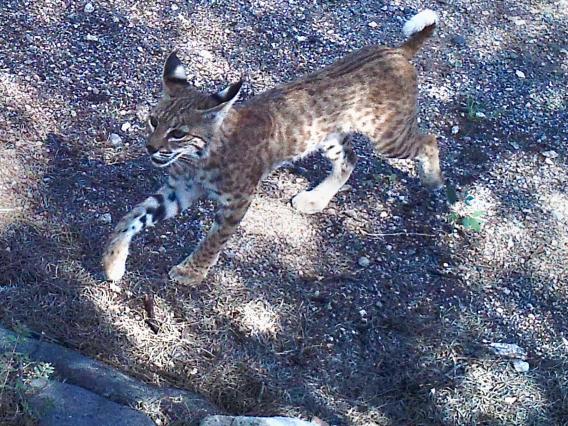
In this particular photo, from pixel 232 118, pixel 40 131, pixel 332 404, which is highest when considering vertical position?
pixel 232 118

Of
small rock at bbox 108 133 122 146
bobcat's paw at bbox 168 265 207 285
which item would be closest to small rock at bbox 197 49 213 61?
small rock at bbox 108 133 122 146

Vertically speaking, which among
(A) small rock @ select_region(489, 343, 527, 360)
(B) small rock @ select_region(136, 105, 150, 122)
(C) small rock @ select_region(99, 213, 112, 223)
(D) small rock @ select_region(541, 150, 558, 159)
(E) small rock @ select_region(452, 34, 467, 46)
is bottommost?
(A) small rock @ select_region(489, 343, 527, 360)

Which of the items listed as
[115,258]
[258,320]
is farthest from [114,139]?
[258,320]

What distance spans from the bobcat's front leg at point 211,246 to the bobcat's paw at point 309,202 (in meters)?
0.71

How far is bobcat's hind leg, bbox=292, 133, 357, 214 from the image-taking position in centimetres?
520

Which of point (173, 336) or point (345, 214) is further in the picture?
point (345, 214)

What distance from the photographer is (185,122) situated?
419cm

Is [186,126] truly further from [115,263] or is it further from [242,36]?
[242,36]

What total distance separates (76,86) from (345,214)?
1984mm

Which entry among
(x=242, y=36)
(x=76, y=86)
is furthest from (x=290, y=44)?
(x=76, y=86)

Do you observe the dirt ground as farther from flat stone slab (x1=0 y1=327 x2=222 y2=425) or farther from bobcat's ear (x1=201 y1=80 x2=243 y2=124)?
bobcat's ear (x1=201 y1=80 x2=243 y2=124)

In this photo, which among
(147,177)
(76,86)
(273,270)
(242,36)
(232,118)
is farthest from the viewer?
(242,36)

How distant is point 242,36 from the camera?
6473 mm

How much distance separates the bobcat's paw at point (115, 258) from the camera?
4383mm
